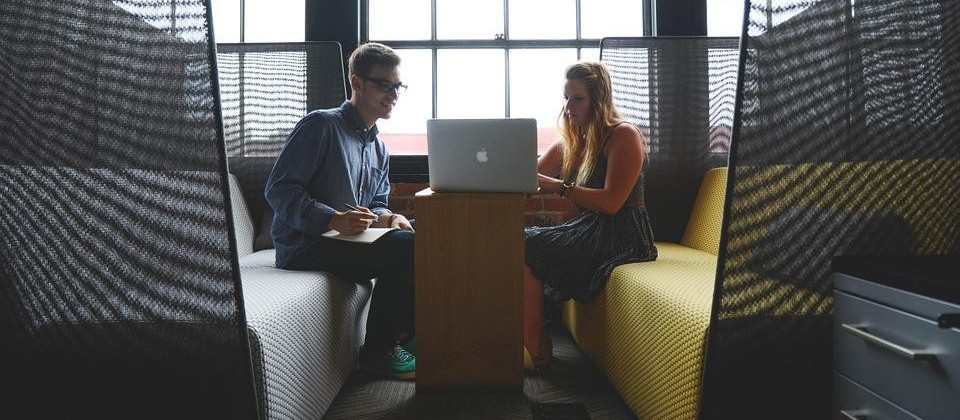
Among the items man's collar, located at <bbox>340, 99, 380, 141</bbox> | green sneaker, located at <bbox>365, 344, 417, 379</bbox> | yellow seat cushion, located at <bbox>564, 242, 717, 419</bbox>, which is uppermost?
man's collar, located at <bbox>340, 99, 380, 141</bbox>

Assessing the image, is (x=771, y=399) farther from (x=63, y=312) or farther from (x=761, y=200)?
(x=63, y=312)

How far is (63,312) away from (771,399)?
1.20 metres

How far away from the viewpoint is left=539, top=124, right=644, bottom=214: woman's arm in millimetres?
2264

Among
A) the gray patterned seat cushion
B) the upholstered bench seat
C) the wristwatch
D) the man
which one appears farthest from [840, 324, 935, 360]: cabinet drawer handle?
the man

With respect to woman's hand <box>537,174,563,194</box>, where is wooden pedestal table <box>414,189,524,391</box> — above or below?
below

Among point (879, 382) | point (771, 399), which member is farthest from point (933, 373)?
point (771, 399)

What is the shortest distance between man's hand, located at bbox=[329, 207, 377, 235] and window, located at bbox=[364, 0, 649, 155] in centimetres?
116

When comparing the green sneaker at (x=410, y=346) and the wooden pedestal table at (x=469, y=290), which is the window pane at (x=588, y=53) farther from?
the green sneaker at (x=410, y=346)

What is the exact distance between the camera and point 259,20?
3.19 m

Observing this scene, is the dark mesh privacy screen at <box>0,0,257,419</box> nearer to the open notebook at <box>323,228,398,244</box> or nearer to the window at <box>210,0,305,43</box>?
the open notebook at <box>323,228,398,244</box>

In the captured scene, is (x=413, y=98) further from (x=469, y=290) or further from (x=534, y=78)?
(x=469, y=290)

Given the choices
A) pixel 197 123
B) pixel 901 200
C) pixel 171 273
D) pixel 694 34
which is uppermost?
pixel 694 34

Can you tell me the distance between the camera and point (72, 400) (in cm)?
116

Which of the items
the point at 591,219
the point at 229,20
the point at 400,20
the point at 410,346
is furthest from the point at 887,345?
Answer: the point at 229,20
